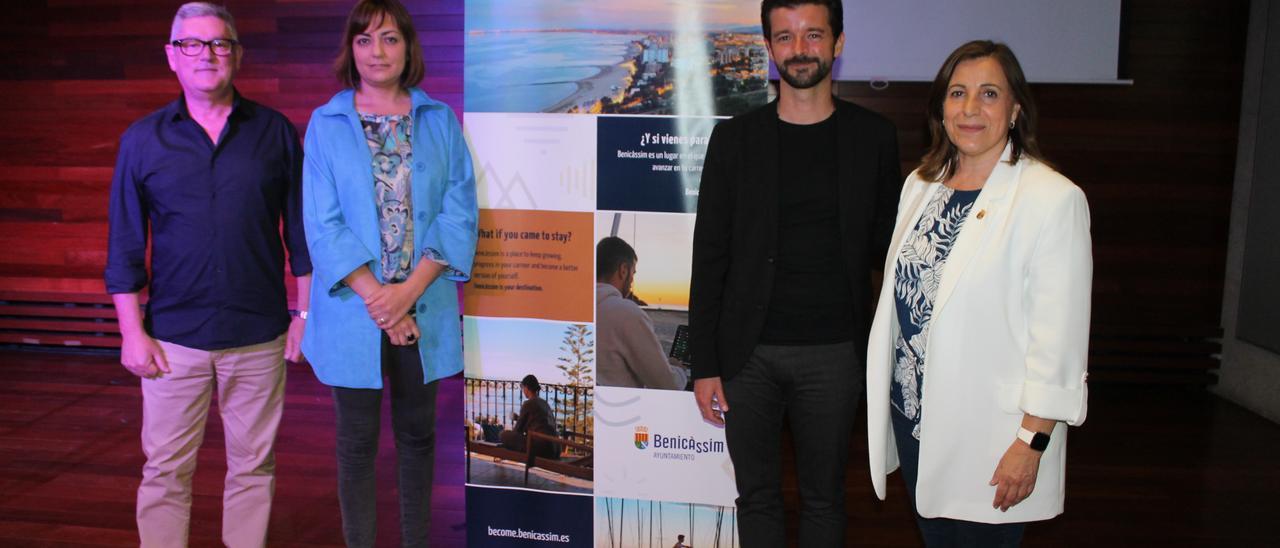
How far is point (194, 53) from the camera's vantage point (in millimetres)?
2557

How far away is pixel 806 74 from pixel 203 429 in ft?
6.53

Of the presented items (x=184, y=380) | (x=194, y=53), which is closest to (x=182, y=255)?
(x=184, y=380)

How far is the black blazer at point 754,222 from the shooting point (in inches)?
92.0

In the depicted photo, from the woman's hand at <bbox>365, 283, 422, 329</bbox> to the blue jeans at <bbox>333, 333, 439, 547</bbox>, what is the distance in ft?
0.29

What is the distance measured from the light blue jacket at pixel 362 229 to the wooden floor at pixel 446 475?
3.39 ft

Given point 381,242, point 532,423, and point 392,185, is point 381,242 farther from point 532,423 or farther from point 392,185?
point 532,423

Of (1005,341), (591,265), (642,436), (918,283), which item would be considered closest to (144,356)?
(591,265)

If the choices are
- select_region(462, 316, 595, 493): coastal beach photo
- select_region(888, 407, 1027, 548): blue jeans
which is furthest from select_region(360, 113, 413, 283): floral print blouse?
select_region(888, 407, 1027, 548): blue jeans

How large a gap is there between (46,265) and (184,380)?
4.65 m

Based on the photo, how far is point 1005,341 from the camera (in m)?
1.92

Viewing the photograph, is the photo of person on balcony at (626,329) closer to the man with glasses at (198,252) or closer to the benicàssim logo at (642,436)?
the benicàssim logo at (642,436)

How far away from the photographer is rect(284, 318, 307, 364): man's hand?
9.28 ft

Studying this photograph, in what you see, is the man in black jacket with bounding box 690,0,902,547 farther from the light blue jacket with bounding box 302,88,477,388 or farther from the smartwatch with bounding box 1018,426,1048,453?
the light blue jacket with bounding box 302,88,477,388

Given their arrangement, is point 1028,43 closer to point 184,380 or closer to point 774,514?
point 774,514
